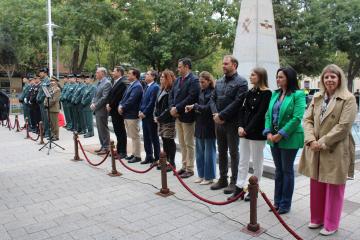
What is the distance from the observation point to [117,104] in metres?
8.79

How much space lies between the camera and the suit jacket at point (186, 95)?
21.6ft

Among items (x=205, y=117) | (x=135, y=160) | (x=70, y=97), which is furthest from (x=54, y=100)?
(x=205, y=117)

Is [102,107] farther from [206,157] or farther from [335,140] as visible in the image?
[335,140]

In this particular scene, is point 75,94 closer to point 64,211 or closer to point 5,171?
point 5,171

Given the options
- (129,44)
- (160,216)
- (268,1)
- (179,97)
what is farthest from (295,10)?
(160,216)

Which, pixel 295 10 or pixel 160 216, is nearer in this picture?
pixel 160 216

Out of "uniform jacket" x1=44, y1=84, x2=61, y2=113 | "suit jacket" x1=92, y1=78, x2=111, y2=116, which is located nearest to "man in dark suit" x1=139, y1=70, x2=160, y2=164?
"suit jacket" x1=92, y1=78, x2=111, y2=116

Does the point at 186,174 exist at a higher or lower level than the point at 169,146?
lower

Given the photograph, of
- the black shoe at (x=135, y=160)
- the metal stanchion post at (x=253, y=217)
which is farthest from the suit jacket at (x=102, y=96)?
the metal stanchion post at (x=253, y=217)

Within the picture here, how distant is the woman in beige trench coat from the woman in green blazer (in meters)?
0.22

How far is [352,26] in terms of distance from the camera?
25.7 metres

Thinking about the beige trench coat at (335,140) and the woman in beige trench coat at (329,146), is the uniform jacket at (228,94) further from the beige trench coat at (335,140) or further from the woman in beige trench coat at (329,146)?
the beige trench coat at (335,140)

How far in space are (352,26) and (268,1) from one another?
1760cm

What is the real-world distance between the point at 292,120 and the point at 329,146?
0.64 m
